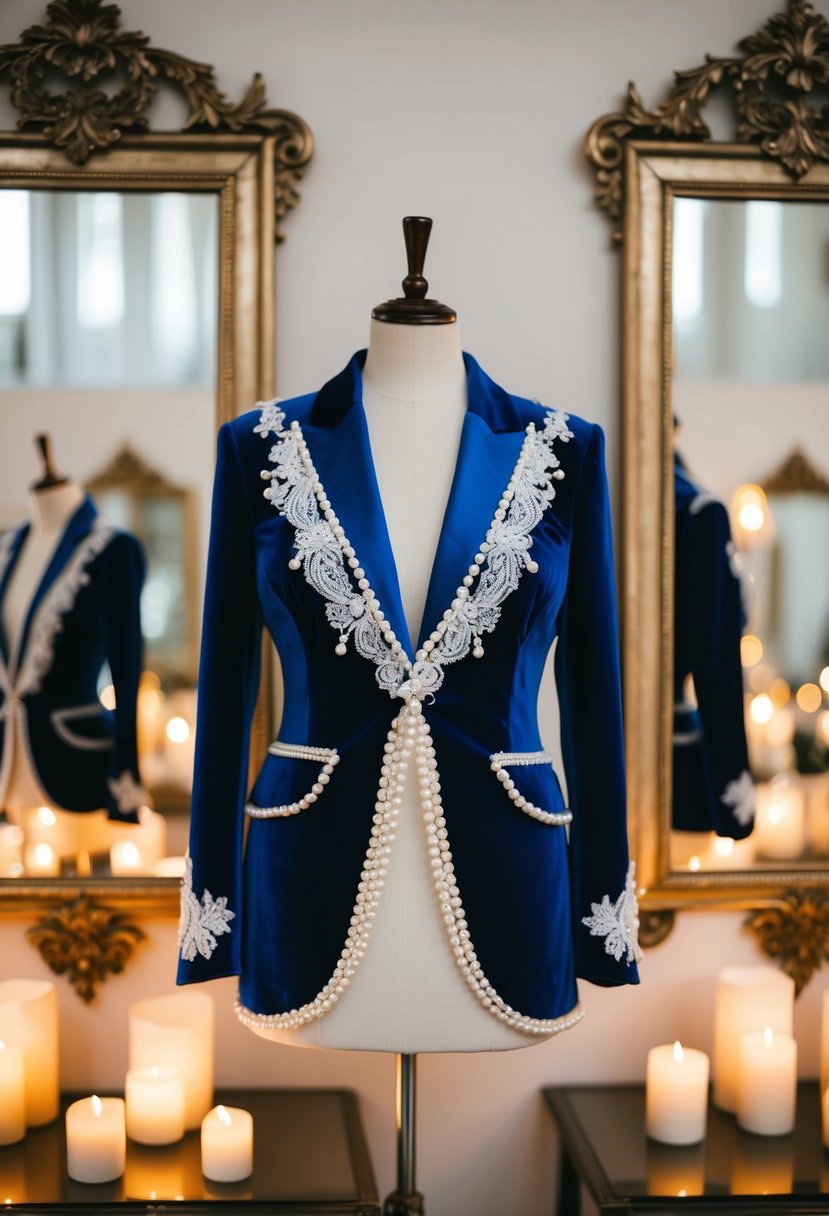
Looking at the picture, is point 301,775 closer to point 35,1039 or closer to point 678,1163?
point 35,1039

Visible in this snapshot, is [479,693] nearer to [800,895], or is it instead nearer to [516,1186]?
[800,895]

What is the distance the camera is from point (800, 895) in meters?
2.05

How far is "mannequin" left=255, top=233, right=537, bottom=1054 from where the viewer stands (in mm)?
1329

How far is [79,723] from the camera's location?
1945mm

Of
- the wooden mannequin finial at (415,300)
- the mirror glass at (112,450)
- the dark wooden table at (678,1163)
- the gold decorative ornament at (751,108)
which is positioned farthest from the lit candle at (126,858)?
the gold decorative ornament at (751,108)

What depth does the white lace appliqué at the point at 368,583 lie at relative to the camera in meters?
1.33

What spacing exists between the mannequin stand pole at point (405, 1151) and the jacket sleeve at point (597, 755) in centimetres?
28

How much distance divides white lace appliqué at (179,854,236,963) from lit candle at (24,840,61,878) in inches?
24.1

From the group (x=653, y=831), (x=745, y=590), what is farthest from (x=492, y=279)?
(x=653, y=831)

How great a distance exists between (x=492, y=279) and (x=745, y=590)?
2.21ft

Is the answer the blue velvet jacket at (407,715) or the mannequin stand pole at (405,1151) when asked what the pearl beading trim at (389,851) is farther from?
the mannequin stand pole at (405,1151)

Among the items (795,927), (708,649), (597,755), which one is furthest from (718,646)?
(597,755)

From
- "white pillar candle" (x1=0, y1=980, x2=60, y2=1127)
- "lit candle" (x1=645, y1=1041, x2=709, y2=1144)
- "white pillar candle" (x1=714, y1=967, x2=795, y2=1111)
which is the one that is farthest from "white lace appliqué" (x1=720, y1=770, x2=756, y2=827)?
"white pillar candle" (x1=0, y1=980, x2=60, y2=1127)

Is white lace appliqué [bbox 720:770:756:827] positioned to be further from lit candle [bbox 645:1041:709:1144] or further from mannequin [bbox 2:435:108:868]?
mannequin [bbox 2:435:108:868]
